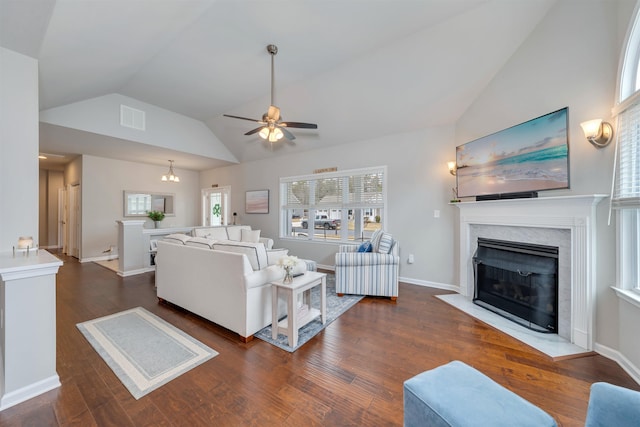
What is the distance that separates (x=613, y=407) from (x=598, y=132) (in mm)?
2370

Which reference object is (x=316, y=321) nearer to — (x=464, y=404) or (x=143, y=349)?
(x=143, y=349)

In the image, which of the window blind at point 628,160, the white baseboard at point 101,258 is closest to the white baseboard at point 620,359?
the window blind at point 628,160

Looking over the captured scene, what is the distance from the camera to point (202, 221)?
320 inches

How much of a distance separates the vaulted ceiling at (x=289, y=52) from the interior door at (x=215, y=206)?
10.3 ft

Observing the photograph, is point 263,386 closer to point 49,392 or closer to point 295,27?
point 49,392

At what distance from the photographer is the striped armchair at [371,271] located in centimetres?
353

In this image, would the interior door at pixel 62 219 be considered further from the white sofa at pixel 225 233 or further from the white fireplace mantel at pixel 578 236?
the white fireplace mantel at pixel 578 236

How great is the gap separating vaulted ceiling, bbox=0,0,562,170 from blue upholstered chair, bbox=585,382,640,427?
3.26m

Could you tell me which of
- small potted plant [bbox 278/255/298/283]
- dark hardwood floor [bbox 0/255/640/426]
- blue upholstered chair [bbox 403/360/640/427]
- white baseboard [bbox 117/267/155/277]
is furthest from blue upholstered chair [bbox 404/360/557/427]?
white baseboard [bbox 117/267/155/277]

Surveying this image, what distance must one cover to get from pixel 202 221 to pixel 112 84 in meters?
4.99

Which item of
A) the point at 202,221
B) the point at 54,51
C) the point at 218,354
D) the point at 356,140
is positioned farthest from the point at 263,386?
the point at 202,221

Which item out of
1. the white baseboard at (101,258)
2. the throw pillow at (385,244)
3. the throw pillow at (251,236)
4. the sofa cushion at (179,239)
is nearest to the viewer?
the sofa cushion at (179,239)

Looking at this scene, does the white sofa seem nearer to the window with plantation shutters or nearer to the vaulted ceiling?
the window with plantation shutters

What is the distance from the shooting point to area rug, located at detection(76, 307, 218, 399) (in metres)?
1.85
